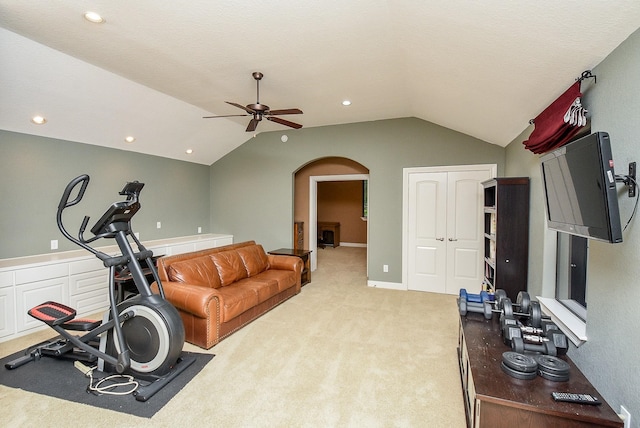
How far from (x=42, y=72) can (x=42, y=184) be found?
5.27ft

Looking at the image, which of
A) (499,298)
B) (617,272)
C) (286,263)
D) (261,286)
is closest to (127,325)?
(261,286)

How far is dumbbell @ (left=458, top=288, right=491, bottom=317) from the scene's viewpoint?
2.66 metres

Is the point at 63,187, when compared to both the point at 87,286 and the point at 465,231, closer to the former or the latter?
the point at 87,286

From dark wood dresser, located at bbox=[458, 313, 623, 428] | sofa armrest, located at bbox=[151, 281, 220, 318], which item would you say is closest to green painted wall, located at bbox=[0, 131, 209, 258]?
sofa armrest, located at bbox=[151, 281, 220, 318]

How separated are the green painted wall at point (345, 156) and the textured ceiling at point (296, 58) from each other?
0.49m

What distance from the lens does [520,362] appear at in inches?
68.6

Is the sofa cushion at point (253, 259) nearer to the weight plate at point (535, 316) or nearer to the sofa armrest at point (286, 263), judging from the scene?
the sofa armrest at point (286, 263)

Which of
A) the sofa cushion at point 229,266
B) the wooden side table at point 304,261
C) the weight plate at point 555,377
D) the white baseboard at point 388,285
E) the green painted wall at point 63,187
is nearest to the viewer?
the weight plate at point 555,377

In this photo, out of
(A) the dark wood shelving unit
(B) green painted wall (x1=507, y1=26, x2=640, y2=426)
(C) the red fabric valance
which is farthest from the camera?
(A) the dark wood shelving unit

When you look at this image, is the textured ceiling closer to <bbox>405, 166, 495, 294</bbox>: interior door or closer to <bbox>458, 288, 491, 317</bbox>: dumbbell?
<bbox>405, 166, 495, 294</bbox>: interior door

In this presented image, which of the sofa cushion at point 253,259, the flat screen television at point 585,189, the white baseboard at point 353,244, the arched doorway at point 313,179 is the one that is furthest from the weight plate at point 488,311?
the white baseboard at point 353,244

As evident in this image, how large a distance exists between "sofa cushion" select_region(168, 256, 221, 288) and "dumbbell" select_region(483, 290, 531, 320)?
2.96 metres

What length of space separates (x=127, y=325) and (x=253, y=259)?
2170mm

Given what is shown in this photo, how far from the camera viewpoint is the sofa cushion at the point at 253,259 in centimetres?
453
